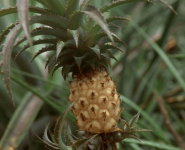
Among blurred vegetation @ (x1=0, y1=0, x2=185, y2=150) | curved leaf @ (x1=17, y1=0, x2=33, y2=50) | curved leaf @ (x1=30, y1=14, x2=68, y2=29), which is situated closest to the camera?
curved leaf @ (x1=17, y1=0, x2=33, y2=50)

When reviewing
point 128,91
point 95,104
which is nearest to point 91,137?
point 95,104

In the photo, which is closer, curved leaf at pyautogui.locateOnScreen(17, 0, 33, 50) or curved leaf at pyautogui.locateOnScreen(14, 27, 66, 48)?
curved leaf at pyautogui.locateOnScreen(17, 0, 33, 50)

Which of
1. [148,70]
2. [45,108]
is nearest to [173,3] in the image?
[148,70]

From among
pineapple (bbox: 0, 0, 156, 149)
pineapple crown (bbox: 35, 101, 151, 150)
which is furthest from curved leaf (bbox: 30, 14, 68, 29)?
pineapple crown (bbox: 35, 101, 151, 150)

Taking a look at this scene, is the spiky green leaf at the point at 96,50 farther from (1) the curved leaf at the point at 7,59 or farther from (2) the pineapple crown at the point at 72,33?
(1) the curved leaf at the point at 7,59

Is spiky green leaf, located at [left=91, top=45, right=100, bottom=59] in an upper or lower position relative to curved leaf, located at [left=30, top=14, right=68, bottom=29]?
lower

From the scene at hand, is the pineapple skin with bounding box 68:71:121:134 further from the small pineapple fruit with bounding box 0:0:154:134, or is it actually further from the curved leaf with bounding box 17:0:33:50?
the curved leaf with bounding box 17:0:33:50
